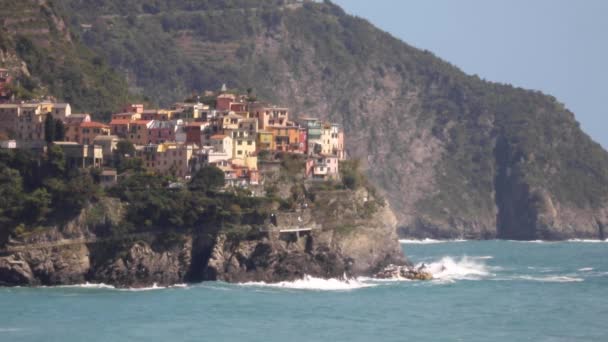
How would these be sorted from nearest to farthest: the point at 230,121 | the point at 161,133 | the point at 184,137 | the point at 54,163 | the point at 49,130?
the point at 54,163
the point at 49,130
the point at 184,137
the point at 161,133
the point at 230,121

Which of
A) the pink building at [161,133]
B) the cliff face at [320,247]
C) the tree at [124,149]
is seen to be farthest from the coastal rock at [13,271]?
the pink building at [161,133]

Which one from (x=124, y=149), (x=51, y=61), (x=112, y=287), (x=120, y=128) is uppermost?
(x=51, y=61)

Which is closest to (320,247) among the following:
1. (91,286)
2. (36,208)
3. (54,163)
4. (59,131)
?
(91,286)

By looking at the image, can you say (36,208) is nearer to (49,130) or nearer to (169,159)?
(49,130)

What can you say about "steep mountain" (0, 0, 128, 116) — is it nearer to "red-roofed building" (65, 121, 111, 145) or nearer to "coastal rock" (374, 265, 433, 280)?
"red-roofed building" (65, 121, 111, 145)

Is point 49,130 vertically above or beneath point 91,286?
above

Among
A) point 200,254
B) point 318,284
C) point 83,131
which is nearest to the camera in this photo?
point 200,254

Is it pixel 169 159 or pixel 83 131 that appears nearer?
pixel 169 159

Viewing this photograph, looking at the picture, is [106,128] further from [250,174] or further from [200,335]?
[200,335]

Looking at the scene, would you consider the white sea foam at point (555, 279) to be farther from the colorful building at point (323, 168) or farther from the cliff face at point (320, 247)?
the colorful building at point (323, 168)
